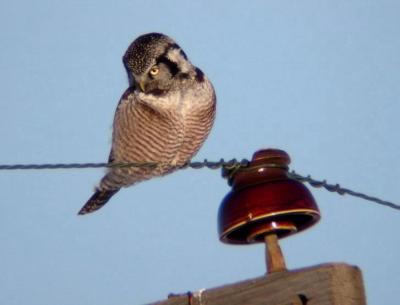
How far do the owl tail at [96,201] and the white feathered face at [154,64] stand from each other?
1.54 m

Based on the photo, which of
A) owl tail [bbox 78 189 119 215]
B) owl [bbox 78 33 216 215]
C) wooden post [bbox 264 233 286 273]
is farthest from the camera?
owl tail [bbox 78 189 119 215]

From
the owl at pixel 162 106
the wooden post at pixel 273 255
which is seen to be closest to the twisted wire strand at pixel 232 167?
the wooden post at pixel 273 255

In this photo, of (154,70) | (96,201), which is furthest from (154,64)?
(96,201)

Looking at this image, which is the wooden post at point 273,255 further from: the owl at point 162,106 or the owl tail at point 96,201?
the owl tail at point 96,201

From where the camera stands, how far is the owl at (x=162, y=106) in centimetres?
665

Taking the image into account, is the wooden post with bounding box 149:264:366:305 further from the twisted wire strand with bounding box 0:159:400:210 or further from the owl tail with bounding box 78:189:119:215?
the owl tail with bounding box 78:189:119:215

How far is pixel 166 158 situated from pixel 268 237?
3907mm

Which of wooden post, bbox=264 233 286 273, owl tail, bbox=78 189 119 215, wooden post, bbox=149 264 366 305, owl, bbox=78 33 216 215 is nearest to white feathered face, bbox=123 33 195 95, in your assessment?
owl, bbox=78 33 216 215

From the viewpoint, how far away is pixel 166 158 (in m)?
6.94

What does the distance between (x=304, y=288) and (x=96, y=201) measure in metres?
5.70

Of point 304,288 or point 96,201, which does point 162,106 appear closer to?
point 96,201

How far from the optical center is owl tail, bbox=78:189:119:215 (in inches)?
316

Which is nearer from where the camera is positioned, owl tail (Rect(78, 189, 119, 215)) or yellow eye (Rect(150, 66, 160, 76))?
yellow eye (Rect(150, 66, 160, 76))

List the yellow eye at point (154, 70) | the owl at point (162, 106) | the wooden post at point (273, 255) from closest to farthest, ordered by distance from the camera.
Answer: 1. the wooden post at point (273, 255)
2. the owl at point (162, 106)
3. the yellow eye at point (154, 70)
